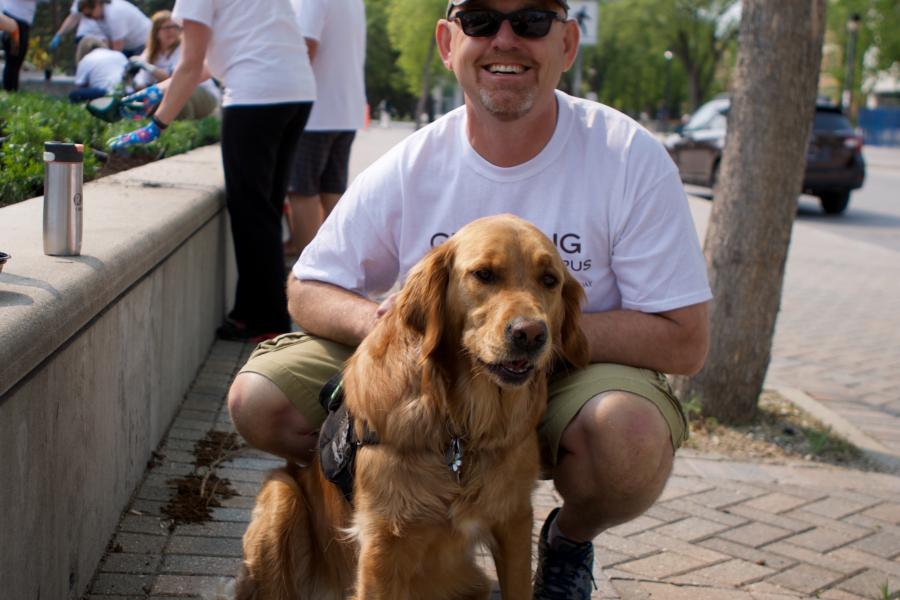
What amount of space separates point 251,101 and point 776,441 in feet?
10.8

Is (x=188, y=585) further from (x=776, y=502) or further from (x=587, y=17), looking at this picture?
(x=587, y=17)

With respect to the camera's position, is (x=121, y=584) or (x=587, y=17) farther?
(x=587, y=17)

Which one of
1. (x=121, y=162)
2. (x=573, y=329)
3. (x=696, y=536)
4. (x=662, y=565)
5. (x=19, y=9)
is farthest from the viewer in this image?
(x=19, y=9)

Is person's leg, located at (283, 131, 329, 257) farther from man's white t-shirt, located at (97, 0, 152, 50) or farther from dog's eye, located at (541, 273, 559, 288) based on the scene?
man's white t-shirt, located at (97, 0, 152, 50)

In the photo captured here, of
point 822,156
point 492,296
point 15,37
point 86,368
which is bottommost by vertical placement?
point 86,368

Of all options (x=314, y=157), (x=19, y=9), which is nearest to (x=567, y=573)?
(x=314, y=157)

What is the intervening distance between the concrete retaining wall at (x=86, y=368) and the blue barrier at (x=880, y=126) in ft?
176

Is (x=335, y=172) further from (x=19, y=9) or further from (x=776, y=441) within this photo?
(x=19, y=9)

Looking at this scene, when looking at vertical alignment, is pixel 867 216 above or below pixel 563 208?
below

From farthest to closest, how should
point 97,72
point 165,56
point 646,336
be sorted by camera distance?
1. point 97,72
2. point 165,56
3. point 646,336

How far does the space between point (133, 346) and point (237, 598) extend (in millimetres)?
1112

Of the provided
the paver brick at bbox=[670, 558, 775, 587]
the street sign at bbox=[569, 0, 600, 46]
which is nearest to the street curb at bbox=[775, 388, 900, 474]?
the paver brick at bbox=[670, 558, 775, 587]

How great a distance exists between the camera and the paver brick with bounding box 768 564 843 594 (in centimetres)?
351

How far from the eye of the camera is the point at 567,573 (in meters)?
3.02
